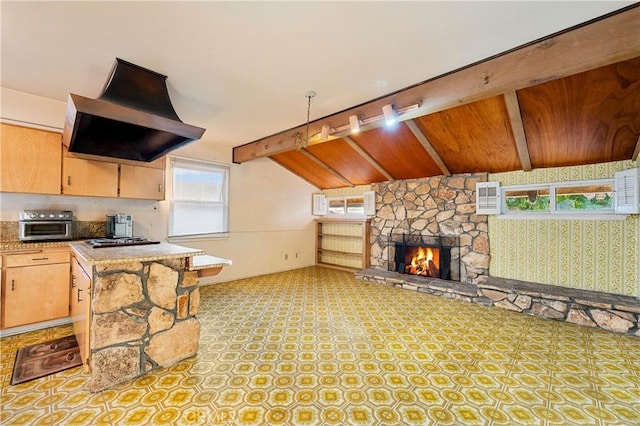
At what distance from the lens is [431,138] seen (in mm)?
4156

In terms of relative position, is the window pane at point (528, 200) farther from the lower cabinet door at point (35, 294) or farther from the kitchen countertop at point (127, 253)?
the lower cabinet door at point (35, 294)

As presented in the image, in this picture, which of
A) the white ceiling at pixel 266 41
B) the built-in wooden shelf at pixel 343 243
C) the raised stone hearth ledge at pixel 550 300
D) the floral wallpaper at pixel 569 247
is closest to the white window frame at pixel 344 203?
the built-in wooden shelf at pixel 343 243

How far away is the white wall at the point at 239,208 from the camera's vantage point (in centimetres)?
329

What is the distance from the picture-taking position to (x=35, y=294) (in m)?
3.05

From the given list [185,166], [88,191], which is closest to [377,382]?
[88,191]

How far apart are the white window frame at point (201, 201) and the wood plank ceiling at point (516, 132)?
475 millimetres

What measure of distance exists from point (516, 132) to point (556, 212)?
1635 millimetres

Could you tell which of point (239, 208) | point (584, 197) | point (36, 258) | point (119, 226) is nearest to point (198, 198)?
point (239, 208)

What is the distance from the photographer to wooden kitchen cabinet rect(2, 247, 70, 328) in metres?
2.89

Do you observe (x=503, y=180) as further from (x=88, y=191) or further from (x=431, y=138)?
(x=88, y=191)

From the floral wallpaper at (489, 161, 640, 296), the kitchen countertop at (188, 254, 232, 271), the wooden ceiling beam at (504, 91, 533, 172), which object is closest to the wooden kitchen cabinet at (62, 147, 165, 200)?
the kitchen countertop at (188, 254, 232, 271)

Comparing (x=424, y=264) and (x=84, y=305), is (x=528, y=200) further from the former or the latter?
(x=84, y=305)

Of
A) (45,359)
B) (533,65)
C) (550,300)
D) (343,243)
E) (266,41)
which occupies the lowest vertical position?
(45,359)

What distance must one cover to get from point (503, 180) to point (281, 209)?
4.53 m
